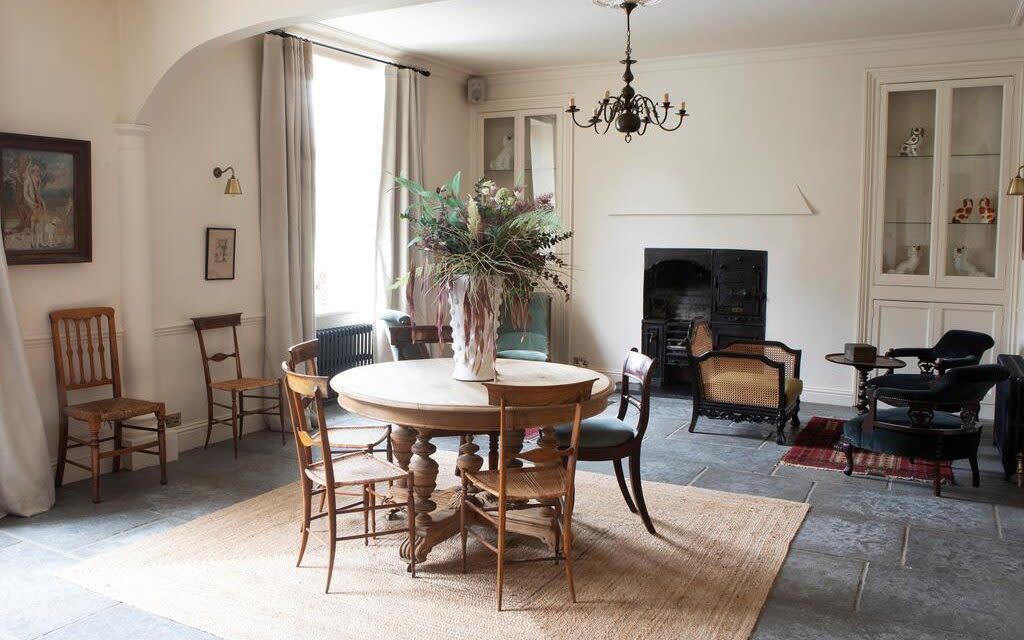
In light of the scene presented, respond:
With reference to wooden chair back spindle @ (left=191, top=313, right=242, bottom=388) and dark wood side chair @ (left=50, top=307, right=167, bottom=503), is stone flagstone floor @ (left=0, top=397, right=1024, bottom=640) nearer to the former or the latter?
dark wood side chair @ (left=50, top=307, right=167, bottom=503)

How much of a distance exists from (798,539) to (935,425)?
1.42 meters

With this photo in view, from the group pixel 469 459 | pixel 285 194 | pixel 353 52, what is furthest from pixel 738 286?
pixel 469 459

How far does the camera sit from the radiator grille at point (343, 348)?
21.6ft

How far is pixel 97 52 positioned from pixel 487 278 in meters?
2.91

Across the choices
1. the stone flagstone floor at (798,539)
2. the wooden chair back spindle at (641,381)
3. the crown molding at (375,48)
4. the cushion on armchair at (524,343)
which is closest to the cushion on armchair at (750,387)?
the stone flagstone floor at (798,539)

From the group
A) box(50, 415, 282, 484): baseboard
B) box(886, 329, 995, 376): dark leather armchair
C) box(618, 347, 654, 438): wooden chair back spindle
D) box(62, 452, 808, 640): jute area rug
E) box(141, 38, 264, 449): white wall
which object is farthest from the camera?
box(886, 329, 995, 376): dark leather armchair

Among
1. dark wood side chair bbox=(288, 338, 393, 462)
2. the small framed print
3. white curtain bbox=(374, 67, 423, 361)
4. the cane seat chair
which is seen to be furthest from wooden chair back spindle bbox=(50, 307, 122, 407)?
the cane seat chair

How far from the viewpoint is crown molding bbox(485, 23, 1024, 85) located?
21.2ft

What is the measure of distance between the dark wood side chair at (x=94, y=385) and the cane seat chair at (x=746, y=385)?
3658mm

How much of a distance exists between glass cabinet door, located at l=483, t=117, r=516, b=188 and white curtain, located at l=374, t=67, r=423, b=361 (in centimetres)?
130

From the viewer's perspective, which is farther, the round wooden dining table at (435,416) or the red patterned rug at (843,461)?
the red patterned rug at (843,461)

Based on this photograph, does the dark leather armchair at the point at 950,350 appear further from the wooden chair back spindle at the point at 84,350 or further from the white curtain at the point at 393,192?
the wooden chair back spindle at the point at 84,350

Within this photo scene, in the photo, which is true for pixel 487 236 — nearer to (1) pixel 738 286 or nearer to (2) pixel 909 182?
(1) pixel 738 286

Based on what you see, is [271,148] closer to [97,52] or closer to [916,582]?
[97,52]
